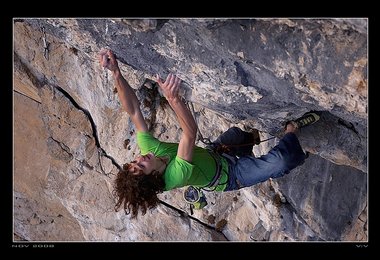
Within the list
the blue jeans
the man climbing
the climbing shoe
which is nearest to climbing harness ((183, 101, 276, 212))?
the man climbing

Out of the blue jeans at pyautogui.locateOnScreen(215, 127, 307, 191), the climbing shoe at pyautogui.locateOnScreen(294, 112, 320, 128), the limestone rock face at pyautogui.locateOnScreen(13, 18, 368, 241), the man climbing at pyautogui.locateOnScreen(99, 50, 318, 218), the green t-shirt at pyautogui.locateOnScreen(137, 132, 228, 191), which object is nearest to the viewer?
the limestone rock face at pyautogui.locateOnScreen(13, 18, 368, 241)

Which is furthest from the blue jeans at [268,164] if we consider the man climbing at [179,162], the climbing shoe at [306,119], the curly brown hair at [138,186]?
the curly brown hair at [138,186]

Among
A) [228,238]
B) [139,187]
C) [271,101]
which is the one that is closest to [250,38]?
[271,101]

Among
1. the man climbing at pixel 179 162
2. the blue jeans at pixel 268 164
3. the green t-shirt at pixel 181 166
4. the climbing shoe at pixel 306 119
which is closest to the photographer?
the man climbing at pixel 179 162

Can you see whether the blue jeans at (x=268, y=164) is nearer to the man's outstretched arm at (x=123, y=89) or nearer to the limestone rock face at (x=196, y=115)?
the limestone rock face at (x=196, y=115)

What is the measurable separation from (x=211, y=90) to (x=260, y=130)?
1.39 metres

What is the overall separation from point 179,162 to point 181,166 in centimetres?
5

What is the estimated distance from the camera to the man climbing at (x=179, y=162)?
4.60 meters

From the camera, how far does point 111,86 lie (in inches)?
314

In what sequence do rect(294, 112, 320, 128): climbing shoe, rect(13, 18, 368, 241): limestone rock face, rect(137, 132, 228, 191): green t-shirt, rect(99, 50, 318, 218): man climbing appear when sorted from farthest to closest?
rect(294, 112, 320, 128): climbing shoe, rect(137, 132, 228, 191): green t-shirt, rect(99, 50, 318, 218): man climbing, rect(13, 18, 368, 241): limestone rock face

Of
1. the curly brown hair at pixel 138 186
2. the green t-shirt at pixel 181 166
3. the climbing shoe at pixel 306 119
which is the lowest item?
the curly brown hair at pixel 138 186

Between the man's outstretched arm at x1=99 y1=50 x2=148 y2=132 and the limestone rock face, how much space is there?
1.01ft

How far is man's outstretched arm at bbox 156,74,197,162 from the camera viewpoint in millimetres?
4129

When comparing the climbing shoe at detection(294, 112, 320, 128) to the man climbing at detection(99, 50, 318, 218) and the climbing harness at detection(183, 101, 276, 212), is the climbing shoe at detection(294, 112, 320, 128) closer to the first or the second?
the man climbing at detection(99, 50, 318, 218)
